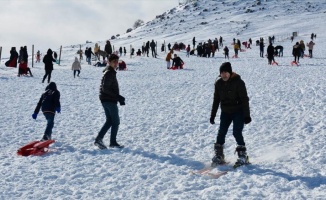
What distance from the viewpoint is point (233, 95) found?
6176 mm

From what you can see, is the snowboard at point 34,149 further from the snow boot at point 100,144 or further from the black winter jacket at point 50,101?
the snow boot at point 100,144

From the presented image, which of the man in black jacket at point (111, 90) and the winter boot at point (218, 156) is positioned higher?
the man in black jacket at point (111, 90)

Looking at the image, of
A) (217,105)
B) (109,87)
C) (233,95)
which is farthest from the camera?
(109,87)

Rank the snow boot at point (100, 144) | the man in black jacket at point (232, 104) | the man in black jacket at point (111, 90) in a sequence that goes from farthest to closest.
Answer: the snow boot at point (100, 144)
the man in black jacket at point (111, 90)
the man in black jacket at point (232, 104)

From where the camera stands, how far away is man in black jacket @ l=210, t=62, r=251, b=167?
6109mm

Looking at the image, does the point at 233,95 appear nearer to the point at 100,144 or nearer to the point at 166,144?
the point at 166,144

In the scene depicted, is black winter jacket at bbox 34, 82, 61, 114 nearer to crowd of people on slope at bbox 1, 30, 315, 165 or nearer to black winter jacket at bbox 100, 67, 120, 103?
crowd of people on slope at bbox 1, 30, 315, 165

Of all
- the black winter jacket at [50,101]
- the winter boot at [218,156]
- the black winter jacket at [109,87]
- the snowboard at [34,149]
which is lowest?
the snowboard at [34,149]

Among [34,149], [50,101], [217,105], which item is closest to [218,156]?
[217,105]

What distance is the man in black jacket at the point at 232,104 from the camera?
20.0ft

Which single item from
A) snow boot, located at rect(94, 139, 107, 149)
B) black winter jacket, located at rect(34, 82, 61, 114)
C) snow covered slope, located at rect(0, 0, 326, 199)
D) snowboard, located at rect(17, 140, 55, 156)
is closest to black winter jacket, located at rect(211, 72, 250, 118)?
snow covered slope, located at rect(0, 0, 326, 199)

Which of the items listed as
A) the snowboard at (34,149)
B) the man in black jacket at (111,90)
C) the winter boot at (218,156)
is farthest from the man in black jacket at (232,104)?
the snowboard at (34,149)

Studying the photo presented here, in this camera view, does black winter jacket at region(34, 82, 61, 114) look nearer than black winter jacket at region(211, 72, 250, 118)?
No

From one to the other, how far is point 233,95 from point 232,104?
149 millimetres
